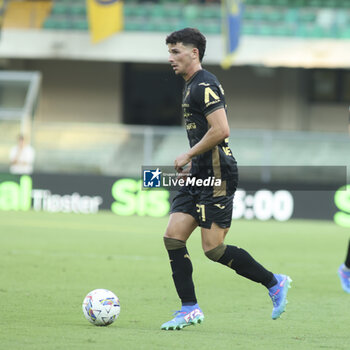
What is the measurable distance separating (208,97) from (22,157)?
1546cm

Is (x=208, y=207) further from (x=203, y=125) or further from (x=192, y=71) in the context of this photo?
(x=192, y=71)

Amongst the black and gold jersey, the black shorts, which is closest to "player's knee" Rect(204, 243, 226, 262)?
the black shorts

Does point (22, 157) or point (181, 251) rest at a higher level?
point (181, 251)

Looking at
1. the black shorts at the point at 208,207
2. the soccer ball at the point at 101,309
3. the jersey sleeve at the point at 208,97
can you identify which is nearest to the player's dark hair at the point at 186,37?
the jersey sleeve at the point at 208,97

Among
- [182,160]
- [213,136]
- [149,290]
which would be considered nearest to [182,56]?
[213,136]

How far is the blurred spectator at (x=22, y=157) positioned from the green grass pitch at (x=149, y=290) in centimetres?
405

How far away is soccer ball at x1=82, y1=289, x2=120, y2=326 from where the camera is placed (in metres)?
6.68

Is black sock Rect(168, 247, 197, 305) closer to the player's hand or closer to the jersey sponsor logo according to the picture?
the player's hand

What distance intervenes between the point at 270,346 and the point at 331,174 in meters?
15.2

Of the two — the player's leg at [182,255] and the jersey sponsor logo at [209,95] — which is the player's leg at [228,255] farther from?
the jersey sponsor logo at [209,95]

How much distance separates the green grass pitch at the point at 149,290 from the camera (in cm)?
632

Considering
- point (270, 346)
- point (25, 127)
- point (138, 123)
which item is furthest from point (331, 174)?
point (270, 346)

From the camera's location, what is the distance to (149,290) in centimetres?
924

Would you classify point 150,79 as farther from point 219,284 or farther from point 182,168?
point 182,168
